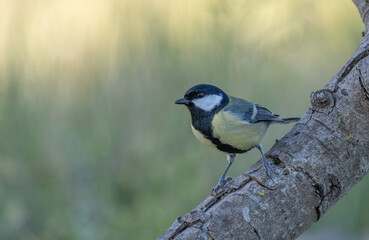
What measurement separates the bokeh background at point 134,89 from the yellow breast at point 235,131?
1.50ft

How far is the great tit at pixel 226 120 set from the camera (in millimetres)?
1510

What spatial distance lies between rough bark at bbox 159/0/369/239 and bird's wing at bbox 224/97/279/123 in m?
0.36

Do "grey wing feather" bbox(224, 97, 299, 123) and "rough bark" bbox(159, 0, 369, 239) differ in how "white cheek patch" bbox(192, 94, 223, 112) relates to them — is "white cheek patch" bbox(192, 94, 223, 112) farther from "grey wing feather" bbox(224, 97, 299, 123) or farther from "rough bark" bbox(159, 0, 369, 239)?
"rough bark" bbox(159, 0, 369, 239)

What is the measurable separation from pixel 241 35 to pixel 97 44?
2.40 ft

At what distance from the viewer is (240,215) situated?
3.35 ft

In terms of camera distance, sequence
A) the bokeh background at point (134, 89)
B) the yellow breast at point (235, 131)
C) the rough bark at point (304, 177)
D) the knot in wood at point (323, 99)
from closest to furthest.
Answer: the rough bark at point (304, 177) → the knot in wood at point (323, 99) → the yellow breast at point (235, 131) → the bokeh background at point (134, 89)

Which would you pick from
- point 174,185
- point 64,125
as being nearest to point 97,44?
point 64,125

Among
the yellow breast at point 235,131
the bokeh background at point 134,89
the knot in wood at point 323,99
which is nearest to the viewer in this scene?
the knot in wood at point 323,99

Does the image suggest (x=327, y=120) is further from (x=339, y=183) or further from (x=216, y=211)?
(x=216, y=211)

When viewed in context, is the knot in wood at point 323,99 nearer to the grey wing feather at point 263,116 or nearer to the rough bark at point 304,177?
the rough bark at point 304,177

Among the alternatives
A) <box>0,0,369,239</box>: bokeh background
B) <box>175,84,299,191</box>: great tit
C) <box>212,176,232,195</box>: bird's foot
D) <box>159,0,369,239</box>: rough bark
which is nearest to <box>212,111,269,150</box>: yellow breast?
<box>175,84,299,191</box>: great tit

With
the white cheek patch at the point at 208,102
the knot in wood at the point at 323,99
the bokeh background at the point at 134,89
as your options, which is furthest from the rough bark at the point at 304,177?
the bokeh background at the point at 134,89

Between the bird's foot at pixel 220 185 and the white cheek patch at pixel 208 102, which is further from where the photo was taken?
the white cheek patch at pixel 208 102

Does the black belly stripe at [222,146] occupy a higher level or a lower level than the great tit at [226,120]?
lower
